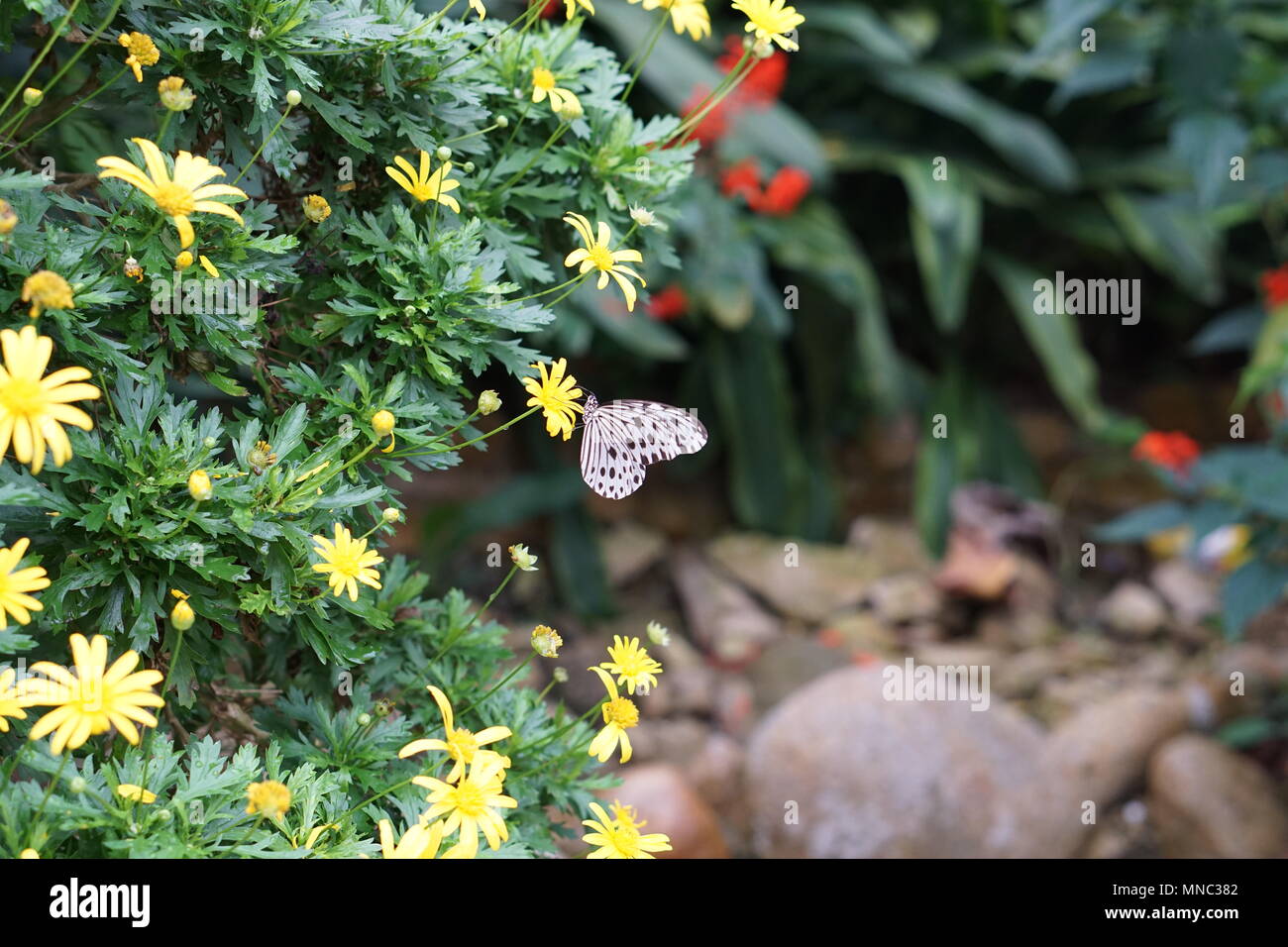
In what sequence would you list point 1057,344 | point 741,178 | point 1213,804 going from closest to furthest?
point 1213,804 → point 741,178 → point 1057,344

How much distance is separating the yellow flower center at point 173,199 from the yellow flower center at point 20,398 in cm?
14

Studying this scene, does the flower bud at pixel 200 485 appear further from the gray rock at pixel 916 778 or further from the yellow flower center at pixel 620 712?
the gray rock at pixel 916 778

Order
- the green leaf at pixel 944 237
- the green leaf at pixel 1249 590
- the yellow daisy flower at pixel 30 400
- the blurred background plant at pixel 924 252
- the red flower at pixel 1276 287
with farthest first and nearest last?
the green leaf at pixel 944 237 < the blurred background plant at pixel 924 252 < the red flower at pixel 1276 287 < the green leaf at pixel 1249 590 < the yellow daisy flower at pixel 30 400

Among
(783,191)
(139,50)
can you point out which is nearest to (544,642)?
(139,50)

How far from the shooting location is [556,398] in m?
0.69

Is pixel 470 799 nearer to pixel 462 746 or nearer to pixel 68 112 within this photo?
pixel 462 746

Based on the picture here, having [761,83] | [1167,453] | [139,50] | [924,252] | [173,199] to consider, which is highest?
[761,83]

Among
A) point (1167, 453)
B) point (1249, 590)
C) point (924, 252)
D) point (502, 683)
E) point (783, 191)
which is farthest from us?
point (924, 252)

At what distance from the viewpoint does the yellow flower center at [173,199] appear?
0.60 meters

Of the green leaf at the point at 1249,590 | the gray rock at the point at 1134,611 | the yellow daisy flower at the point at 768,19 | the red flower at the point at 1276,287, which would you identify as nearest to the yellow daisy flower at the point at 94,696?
the yellow daisy flower at the point at 768,19

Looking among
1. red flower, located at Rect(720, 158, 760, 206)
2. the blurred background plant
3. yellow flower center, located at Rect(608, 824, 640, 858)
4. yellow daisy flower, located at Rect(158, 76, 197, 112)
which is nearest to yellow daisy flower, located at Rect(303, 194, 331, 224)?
yellow daisy flower, located at Rect(158, 76, 197, 112)

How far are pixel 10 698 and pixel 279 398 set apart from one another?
10.7 inches

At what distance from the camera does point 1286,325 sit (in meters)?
2.16
